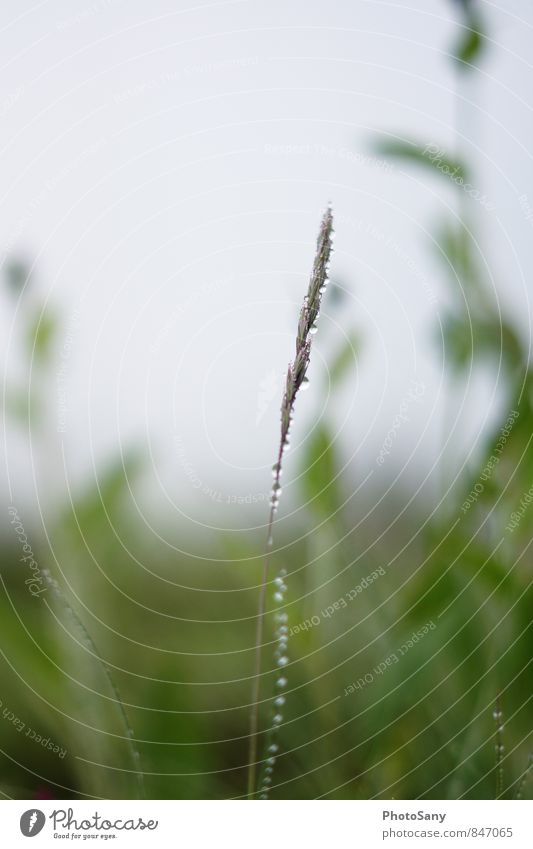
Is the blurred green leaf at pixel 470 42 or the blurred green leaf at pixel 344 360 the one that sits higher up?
the blurred green leaf at pixel 470 42

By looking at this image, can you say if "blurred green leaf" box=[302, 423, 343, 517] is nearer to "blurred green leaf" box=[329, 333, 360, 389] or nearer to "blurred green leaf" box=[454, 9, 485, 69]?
"blurred green leaf" box=[329, 333, 360, 389]

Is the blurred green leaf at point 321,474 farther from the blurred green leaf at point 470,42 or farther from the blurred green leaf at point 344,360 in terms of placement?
the blurred green leaf at point 470,42

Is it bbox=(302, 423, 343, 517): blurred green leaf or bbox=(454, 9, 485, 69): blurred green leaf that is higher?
bbox=(454, 9, 485, 69): blurred green leaf

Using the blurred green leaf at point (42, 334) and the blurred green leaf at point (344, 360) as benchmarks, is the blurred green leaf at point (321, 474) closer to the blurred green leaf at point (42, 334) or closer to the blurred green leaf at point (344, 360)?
the blurred green leaf at point (344, 360)

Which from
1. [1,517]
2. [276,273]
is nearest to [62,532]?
[1,517]

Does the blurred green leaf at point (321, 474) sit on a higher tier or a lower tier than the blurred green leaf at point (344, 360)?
lower

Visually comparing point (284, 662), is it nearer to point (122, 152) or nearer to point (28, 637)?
point (28, 637)

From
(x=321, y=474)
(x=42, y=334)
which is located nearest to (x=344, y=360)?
(x=321, y=474)

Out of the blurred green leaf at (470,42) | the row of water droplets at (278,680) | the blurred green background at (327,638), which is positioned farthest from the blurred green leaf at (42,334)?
the blurred green leaf at (470,42)

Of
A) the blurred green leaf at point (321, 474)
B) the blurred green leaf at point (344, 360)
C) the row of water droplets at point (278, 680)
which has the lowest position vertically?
the row of water droplets at point (278, 680)

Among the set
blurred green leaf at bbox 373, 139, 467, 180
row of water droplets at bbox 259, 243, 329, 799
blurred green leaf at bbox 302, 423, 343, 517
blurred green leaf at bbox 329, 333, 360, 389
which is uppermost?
blurred green leaf at bbox 373, 139, 467, 180

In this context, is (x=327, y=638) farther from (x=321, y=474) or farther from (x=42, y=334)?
(x=42, y=334)

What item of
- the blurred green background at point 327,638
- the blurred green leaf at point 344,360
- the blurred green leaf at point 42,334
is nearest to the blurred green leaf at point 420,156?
the blurred green background at point 327,638

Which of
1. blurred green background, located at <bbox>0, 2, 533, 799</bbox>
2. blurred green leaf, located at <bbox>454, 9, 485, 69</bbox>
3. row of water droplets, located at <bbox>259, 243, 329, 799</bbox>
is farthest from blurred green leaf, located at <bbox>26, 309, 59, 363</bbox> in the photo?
blurred green leaf, located at <bbox>454, 9, 485, 69</bbox>
